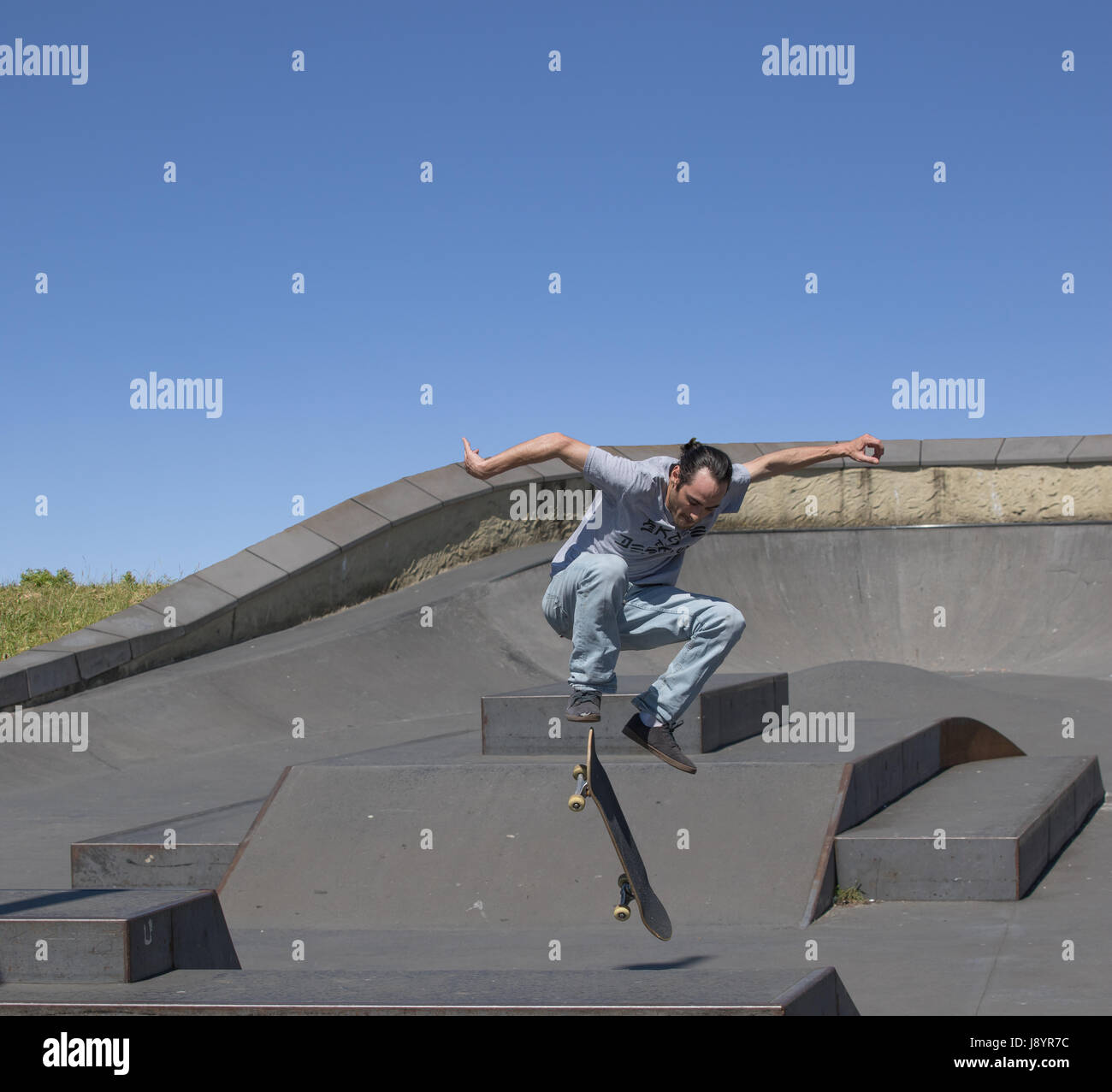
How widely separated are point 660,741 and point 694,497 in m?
1.06

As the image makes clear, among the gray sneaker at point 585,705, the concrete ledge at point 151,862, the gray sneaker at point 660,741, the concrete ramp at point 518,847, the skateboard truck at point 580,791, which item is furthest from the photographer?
the concrete ledge at point 151,862

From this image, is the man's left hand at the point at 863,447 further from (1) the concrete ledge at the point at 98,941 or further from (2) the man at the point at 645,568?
(1) the concrete ledge at the point at 98,941

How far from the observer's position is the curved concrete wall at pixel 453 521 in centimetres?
1289

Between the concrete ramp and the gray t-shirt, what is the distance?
1.62 metres

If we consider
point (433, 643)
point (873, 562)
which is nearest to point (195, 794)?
point (433, 643)

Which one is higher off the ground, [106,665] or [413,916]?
[106,665]

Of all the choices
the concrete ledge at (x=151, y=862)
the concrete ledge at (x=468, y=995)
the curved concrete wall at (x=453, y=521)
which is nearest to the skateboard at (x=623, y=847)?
the concrete ledge at (x=468, y=995)

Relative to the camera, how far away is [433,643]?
1355cm

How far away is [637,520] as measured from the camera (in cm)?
514

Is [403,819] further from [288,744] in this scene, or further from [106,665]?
[106,665]

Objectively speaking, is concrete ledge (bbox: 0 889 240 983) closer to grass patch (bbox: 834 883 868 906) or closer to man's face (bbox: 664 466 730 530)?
man's face (bbox: 664 466 730 530)

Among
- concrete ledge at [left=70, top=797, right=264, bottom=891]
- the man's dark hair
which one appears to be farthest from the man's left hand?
concrete ledge at [left=70, top=797, right=264, bottom=891]

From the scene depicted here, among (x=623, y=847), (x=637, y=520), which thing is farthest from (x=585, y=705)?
(x=637, y=520)
